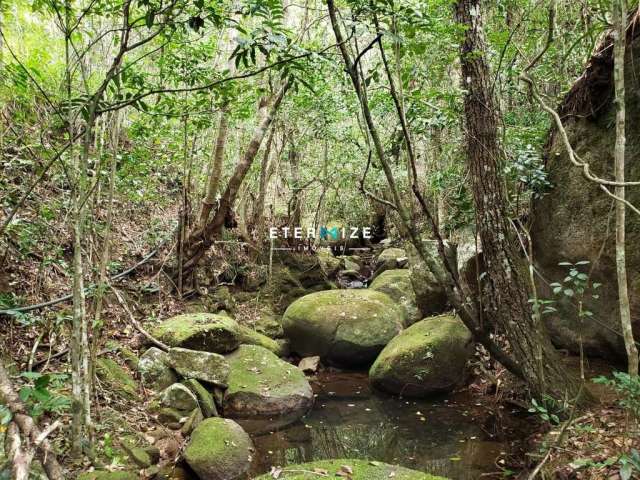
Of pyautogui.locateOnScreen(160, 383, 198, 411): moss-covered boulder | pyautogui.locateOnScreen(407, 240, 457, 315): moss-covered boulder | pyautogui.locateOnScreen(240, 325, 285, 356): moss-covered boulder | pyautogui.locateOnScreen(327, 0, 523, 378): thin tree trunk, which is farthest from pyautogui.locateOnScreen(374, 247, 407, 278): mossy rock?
pyautogui.locateOnScreen(160, 383, 198, 411): moss-covered boulder

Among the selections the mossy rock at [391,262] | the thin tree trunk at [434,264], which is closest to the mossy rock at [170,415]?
the thin tree trunk at [434,264]

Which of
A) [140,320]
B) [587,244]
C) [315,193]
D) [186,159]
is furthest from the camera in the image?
[315,193]

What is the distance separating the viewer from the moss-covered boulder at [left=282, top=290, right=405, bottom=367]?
312 inches

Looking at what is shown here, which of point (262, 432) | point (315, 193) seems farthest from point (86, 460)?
point (315, 193)

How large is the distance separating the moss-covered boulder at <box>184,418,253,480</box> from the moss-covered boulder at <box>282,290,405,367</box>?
10.5 ft

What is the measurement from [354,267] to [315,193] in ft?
10.9

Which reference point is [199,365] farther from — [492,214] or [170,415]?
[492,214]

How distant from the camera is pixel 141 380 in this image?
5.54 m

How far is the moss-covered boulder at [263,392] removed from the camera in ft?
19.6

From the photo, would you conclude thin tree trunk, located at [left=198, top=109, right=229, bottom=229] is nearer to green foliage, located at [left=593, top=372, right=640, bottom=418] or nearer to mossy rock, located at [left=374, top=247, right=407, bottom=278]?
mossy rock, located at [left=374, top=247, right=407, bottom=278]

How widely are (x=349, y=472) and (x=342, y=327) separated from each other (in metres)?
4.37

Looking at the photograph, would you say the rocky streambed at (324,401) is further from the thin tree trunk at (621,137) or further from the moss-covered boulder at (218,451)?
the thin tree trunk at (621,137)

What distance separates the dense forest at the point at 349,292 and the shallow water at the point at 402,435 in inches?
1.3

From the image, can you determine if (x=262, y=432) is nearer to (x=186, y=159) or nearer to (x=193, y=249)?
(x=193, y=249)
